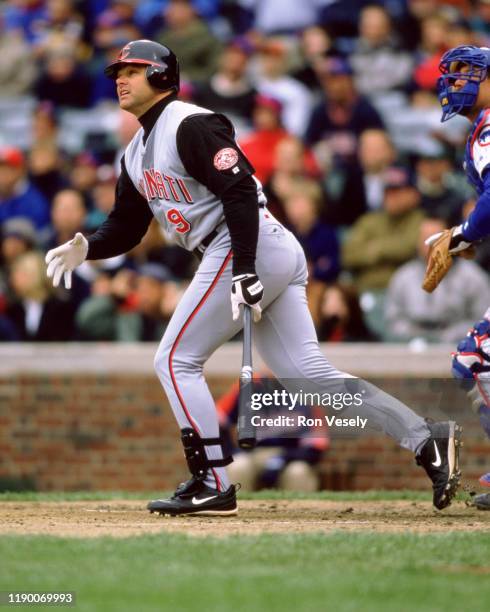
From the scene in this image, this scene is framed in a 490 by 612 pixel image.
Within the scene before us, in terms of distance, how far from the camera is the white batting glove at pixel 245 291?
20.9 feet

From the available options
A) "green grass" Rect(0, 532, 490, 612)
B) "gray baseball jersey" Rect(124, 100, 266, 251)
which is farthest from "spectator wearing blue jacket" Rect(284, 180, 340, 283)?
"green grass" Rect(0, 532, 490, 612)

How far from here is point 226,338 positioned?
675 centimetres

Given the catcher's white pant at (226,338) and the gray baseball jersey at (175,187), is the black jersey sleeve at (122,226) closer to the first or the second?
the gray baseball jersey at (175,187)

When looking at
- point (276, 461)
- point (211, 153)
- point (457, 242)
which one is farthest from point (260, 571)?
point (276, 461)

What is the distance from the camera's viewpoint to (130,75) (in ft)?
22.2

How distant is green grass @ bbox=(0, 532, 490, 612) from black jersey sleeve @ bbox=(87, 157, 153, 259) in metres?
1.95

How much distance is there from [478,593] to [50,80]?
11.5 meters

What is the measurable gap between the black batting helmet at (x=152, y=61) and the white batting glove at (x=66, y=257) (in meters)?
0.89

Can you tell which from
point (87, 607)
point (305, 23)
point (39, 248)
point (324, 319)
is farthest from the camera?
point (305, 23)

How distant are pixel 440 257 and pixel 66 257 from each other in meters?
1.89

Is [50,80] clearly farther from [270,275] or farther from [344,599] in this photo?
[344,599]

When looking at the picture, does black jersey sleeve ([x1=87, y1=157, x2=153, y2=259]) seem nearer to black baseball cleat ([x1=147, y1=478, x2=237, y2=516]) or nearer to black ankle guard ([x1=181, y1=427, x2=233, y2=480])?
black ankle guard ([x1=181, y1=427, x2=233, y2=480])

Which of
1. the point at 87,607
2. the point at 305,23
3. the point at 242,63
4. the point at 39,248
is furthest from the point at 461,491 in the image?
the point at 305,23

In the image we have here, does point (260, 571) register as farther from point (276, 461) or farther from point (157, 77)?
point (276, 461)
